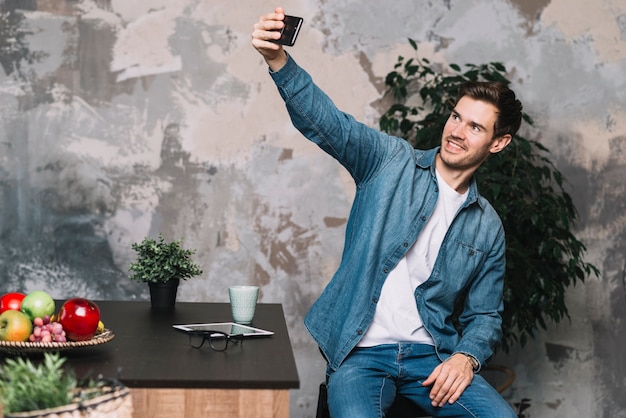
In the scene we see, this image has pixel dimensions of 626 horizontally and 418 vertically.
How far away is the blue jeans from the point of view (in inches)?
83.0

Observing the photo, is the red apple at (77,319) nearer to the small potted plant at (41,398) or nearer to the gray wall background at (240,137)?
the small potted plant at (41,398)

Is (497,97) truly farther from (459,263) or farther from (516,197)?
(516,197)

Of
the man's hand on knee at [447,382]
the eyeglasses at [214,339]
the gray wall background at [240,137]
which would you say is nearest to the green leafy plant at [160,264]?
the eyeglasses at [214,339]

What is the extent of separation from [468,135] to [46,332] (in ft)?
4.36

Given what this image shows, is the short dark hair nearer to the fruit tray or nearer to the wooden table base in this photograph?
the wooden table base

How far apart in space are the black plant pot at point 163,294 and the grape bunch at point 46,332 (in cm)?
84

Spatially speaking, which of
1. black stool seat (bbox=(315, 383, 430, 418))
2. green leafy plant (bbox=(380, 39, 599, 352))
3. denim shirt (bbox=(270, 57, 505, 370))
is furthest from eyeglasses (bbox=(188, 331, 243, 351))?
green leafy plant (bbox=(380, 39, 599, 352))

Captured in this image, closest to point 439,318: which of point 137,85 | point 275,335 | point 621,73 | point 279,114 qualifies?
point 275,335

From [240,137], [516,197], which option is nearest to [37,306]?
[240,137]

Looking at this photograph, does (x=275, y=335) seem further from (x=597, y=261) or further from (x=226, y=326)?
(x=597, y=261)

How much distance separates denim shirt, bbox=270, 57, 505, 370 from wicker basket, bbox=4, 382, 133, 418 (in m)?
1.16

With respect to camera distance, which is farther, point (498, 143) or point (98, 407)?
point (498, 143)

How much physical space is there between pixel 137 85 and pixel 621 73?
8.03 feet

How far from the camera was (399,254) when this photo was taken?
7.66 feet
